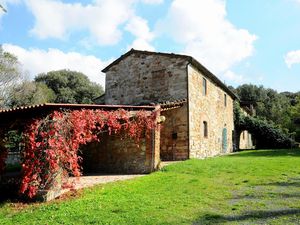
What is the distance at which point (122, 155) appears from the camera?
44.9 ft

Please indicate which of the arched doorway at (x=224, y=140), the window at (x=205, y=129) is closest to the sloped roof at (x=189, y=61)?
the window at (x=205, y=129)

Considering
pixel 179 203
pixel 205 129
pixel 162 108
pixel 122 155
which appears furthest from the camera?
pixel 205 129

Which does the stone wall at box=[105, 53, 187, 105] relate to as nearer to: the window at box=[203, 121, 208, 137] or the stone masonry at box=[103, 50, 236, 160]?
the stone masonry at box=[103, 50, 236, 160]

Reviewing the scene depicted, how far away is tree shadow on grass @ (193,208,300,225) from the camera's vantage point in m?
6.21

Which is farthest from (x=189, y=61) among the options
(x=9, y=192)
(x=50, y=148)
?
(x=9, y=192)

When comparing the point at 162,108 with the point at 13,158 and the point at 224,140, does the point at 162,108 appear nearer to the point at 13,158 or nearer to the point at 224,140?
the point at 224,140

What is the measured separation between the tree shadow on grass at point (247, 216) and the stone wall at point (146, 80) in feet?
37.3

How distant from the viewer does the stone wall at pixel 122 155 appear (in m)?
13.1

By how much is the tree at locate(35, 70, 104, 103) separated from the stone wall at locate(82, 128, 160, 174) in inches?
1210

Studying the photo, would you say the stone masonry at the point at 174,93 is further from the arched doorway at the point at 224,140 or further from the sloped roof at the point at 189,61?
the arched doorway at the point at 224,140

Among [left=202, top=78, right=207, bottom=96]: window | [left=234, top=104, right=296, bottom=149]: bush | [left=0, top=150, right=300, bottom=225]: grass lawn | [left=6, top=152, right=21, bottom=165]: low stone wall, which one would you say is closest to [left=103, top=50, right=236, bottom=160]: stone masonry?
[left=202, top=78, right=207, bottom=96]: window

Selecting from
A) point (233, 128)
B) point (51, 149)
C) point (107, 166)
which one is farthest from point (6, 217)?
point (233, 128)

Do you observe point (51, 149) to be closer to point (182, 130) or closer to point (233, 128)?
point (182, 130)

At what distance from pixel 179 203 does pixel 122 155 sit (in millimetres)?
6297
